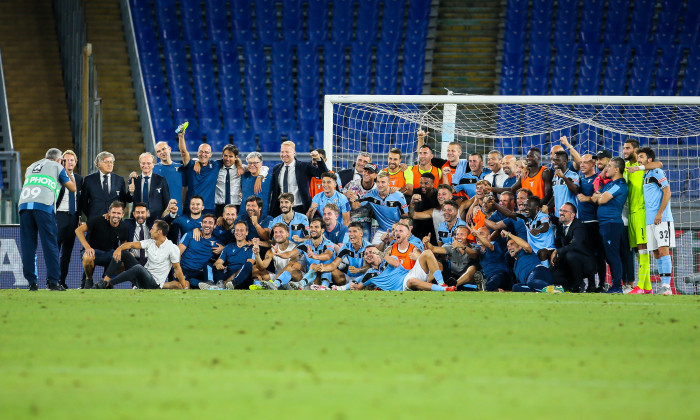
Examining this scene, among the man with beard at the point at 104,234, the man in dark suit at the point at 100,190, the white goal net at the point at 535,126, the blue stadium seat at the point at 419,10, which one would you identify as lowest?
the man with beard at the point at 104,234

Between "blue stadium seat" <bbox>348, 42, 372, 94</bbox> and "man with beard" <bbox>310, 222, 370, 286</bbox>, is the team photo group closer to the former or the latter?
"man with beard" <bbox>310, 222, 370, 286</bbox>

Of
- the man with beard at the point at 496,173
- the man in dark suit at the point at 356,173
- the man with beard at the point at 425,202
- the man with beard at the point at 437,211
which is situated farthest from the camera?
the man in dark suit at the point at 356,173

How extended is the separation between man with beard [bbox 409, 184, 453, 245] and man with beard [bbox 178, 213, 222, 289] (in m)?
2.70

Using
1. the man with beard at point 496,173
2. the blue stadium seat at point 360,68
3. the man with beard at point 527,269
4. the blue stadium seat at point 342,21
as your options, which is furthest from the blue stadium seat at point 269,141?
the man with beard at point 527,269

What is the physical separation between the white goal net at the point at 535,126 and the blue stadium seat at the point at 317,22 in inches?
226

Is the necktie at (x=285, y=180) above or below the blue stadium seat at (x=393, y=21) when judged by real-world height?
below

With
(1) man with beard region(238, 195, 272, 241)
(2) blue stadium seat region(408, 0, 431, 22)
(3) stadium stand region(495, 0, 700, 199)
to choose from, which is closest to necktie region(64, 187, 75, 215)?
(1) man with beard region(238, 195, 272, 241)

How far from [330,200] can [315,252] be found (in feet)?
2.76

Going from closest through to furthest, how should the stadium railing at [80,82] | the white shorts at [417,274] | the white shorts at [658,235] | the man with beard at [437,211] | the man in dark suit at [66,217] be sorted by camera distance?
the white shorts at [417,274] → the white shorts at [658,235] → the man in dark suit at [66,217] → the man with beard at [437,211] → the stadium railing at [80,82]

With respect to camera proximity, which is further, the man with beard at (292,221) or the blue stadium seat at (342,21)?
the blue stadium seat at (342,21)

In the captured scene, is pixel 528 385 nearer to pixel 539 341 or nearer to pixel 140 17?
pixel 539 341

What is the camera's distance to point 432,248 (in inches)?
447

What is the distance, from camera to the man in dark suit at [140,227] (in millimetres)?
11719

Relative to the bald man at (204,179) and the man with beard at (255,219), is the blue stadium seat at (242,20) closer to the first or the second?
the bald man at (204,179)
